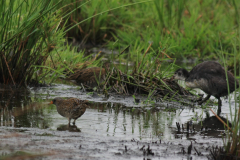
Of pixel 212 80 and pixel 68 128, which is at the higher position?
pixel 212 80

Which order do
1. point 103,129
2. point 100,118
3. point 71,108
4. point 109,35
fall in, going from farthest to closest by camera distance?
1. point 109,35
2. point 100,118
3. point 71,108
4. point 103,129

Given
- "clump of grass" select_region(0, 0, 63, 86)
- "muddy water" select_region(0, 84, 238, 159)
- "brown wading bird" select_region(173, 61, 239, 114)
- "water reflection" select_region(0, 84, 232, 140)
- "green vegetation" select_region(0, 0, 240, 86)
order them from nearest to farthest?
"muddy water" select_region(0, 84, 238, 159)
"water reflection" select_region(0, 84, 232, 140)
"clump of grass" select_region(0, 0, 63, 86)
"green vegetation" select_region(0, 0, 240, 86)
"brown wading bird" select_region(173, 61, 239, 114)

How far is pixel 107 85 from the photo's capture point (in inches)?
285

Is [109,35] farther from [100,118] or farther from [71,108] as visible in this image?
[71,108]

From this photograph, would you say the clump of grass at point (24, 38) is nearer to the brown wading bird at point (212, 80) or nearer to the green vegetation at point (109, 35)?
the green vegetation at point (109, 35)

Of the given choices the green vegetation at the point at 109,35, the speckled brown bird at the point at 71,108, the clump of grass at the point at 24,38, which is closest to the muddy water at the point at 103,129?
the speckled brown bird at the point at 71,108

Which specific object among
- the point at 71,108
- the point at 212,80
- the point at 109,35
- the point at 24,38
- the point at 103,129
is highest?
the point at 109,35

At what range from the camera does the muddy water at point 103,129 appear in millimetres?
4035

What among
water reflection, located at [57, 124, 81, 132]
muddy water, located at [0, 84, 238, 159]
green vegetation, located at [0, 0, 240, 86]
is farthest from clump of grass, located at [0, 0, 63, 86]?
water reflection, located at [57, 124, 81, 132]

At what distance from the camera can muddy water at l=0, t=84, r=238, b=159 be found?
4.04m

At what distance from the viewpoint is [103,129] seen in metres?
4.93

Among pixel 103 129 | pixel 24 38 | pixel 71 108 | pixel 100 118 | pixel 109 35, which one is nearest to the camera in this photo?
pixel 103 129

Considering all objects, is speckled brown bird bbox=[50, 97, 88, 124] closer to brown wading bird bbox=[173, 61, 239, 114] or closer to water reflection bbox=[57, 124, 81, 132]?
water reflection bbox=[57, 124, 81, 132]

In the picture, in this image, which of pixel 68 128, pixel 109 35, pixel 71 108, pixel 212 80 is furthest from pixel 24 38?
pixel 109 35
